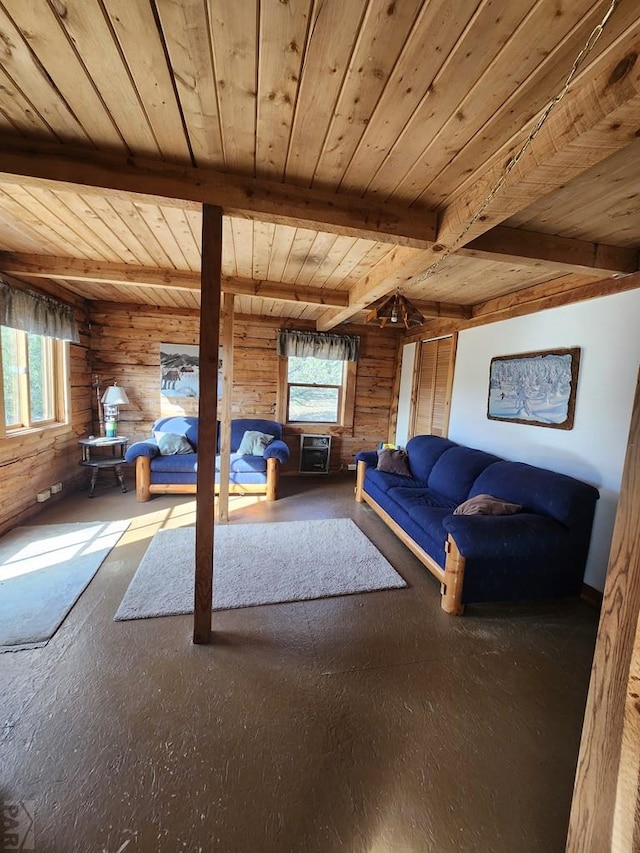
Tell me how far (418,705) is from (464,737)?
0.67ft

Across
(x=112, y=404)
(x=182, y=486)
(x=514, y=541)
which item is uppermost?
(x=112, y=404)

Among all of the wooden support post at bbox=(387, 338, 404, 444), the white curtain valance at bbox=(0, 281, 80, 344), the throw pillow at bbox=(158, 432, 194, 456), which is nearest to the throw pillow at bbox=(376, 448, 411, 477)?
the wooden support post at bbox=(387, 338, 404, 444)

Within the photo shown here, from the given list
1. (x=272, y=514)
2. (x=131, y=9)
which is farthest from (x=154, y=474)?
(x=131, y=9)

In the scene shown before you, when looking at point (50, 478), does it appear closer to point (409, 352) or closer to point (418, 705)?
point (418, 705)

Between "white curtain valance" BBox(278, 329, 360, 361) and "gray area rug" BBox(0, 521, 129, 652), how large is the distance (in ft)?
10.0

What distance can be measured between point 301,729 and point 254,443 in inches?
133

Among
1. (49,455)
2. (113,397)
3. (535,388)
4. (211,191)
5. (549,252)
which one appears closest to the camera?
(211,191)

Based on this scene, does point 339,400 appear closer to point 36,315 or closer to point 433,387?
point 433,387

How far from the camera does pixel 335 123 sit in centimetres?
129

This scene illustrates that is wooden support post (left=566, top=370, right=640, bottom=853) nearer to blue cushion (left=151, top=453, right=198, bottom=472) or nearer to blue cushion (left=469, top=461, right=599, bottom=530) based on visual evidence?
blue cushion (left=469, top=461, right=599, bottom=530)

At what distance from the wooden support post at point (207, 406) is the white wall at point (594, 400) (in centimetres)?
254

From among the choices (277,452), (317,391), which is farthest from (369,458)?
(317,391)

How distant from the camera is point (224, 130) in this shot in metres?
1.36

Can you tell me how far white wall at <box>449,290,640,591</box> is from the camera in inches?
90.5
